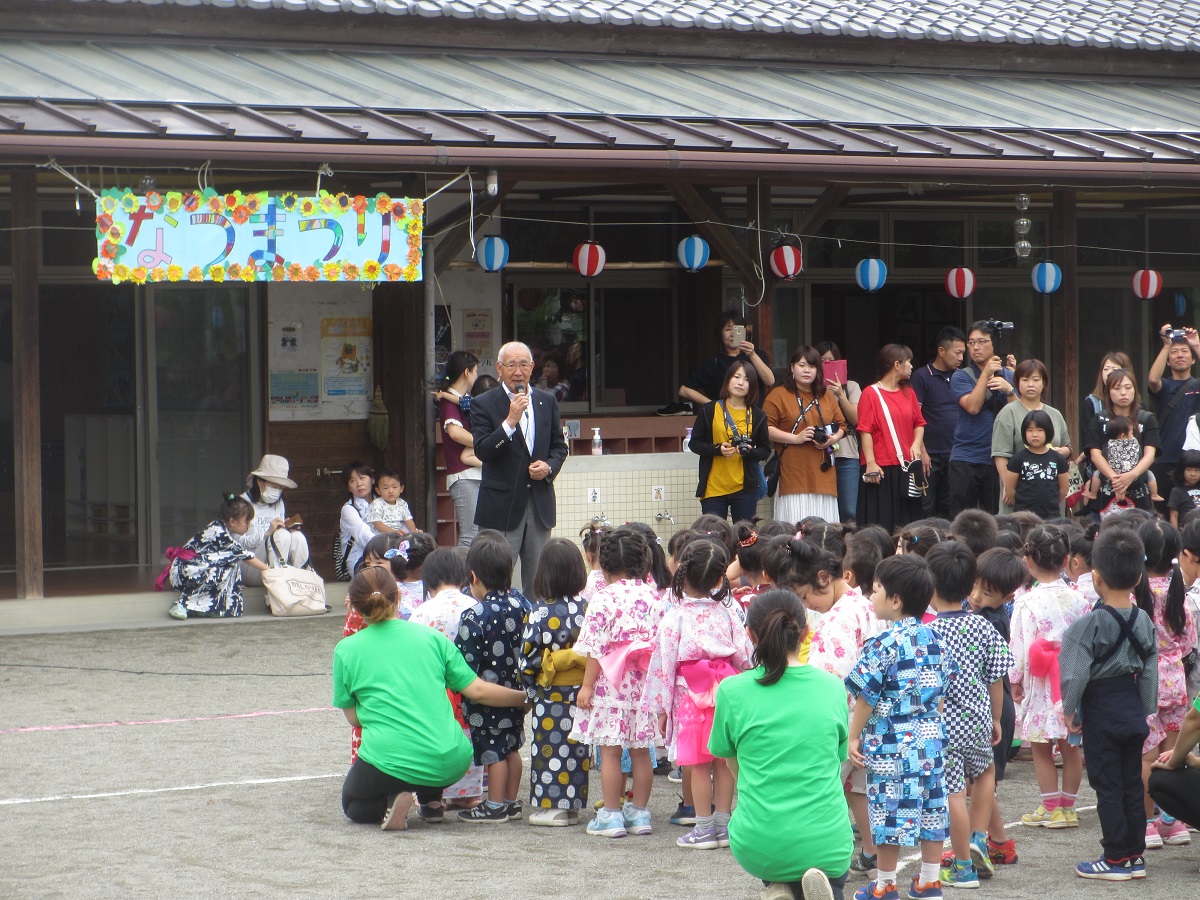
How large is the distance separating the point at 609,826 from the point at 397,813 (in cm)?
77

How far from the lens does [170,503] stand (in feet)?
40.4

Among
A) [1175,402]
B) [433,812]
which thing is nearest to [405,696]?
[433,812]

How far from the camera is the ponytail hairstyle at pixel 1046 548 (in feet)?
19.0

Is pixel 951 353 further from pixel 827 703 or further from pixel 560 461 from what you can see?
pixel 827 703

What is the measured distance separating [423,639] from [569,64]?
8731 mm

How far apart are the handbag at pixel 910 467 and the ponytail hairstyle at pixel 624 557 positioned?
16.4 ft

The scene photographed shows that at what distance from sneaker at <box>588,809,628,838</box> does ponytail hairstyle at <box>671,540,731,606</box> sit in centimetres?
85

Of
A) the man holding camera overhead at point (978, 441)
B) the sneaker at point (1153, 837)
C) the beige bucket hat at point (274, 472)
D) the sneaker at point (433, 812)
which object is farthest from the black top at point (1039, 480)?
the beige bucket hat at point (274, 472)

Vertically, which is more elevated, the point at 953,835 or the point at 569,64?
the point at 569,64

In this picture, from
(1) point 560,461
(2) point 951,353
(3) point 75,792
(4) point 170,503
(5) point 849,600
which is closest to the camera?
(5) point 849,600

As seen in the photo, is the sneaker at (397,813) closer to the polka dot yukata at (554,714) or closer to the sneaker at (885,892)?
the polka dot yukata at (554,714)

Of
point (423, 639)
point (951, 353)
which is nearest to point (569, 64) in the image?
point (951, 353)

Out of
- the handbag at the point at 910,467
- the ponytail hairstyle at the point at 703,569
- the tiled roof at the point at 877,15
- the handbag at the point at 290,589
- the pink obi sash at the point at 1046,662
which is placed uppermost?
the tiled roof at the point at 877,15

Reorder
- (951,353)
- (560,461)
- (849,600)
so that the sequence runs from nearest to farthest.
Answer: (849,600), (560,461), (951,353)
